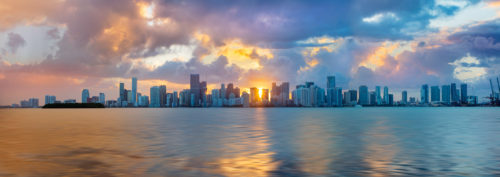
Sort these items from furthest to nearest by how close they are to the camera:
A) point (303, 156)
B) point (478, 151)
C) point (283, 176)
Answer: point (478, 151), point (303, 156), point (283, 176)

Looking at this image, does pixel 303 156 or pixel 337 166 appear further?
pixel 303 156

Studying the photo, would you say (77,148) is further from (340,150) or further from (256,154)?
(340,150)

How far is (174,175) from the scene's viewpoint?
25.0 m

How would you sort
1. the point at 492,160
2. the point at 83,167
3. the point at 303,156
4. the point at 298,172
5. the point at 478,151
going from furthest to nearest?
the point at 478,151, the point at 303,156, the point at 492,160, the point at 83,167, the point at 298,172

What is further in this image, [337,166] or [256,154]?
[256,154]

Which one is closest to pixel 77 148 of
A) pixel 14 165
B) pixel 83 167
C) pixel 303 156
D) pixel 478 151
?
pixel 14 165

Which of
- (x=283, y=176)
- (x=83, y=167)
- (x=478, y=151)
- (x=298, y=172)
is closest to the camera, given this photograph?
(x=283, y=176)

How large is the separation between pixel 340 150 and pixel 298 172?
1474cm

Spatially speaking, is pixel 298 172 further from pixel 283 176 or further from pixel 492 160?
pixel 492 160

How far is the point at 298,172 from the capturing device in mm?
26062

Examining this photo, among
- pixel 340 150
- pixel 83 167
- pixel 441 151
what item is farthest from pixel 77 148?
pixel 441 151

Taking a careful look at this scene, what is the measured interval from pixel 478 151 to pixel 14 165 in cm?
4208

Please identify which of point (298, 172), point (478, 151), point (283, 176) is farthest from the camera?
point (478, 151)

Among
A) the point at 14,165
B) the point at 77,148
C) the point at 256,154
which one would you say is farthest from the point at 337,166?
the point at 77,148
